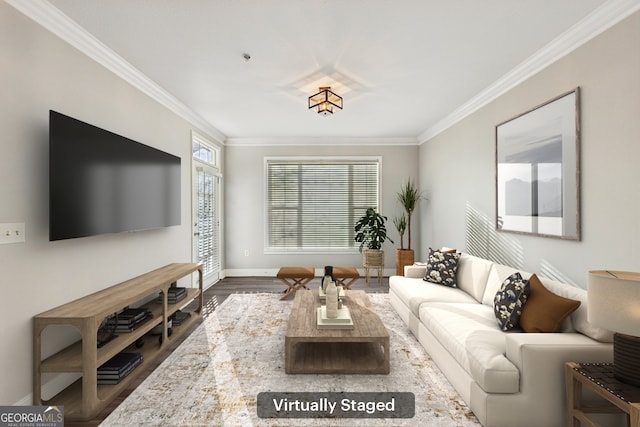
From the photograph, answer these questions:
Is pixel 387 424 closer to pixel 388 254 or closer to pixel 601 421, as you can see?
pixel 601 421

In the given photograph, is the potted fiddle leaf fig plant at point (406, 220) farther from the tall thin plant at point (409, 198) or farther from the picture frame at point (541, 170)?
the picture frame at point (541, 170)

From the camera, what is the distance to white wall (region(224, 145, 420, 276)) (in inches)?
239

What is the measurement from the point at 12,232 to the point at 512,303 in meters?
3.48

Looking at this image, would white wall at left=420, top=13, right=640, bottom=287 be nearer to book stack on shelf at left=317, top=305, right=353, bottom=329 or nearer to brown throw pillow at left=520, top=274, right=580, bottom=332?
brown throw pillow at left=520, top=274, right=580, bottom=332

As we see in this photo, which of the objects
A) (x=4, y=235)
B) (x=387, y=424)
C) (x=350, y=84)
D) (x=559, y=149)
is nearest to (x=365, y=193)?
(x=350, y=84)

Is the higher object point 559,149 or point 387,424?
point 559,149

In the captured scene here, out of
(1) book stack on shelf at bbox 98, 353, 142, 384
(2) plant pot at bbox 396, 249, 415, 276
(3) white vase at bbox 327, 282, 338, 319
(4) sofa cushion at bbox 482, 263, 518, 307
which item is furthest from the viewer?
(2) plant pot at bbox 396, 249, 415, 276

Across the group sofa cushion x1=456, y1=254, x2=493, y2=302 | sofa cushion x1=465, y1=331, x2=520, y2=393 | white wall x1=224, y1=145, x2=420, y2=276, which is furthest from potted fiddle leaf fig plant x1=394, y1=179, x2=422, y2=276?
sofa cushion x1=465, y1=331, x2=520, y2=393

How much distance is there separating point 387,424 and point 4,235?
264 centimetres

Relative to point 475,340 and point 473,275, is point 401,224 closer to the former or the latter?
point 473,275

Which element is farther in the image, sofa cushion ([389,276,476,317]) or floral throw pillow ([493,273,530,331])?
sofa cushion ([389,276,476,317])

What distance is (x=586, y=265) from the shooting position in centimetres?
239

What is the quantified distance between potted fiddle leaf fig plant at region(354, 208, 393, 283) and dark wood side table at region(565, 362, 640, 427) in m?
3.81

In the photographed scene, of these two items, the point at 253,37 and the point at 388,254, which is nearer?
the point at 253,37
